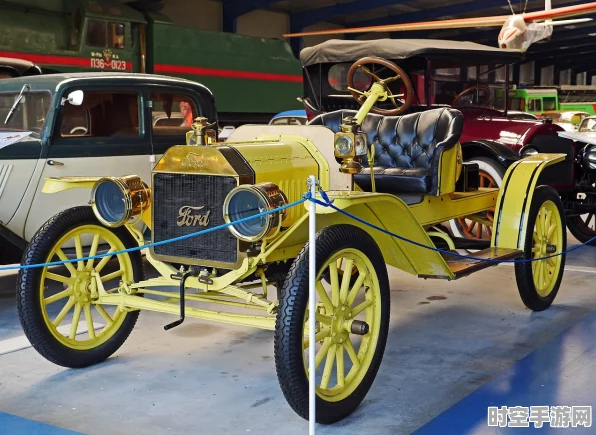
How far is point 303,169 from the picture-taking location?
12.3 feet

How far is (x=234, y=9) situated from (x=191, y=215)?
17231 millimetres

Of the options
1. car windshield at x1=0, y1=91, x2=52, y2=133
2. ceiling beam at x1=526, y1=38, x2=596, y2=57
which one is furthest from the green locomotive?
ceiling beam at x1=526, y1=38, x2=596, y2=57

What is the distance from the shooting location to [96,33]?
12.0 m

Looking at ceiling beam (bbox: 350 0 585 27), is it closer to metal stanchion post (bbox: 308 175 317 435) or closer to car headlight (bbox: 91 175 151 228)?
car headlight (bbox: 91 175 151 228)

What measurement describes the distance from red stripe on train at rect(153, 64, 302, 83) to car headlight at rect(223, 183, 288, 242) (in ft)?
33.7

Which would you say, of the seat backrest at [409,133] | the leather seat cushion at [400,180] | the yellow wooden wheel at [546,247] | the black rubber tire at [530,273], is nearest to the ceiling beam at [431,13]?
the seat backrest at [409,133]

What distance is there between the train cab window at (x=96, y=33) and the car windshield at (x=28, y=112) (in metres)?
7.01

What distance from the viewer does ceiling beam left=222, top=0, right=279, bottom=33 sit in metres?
19.5

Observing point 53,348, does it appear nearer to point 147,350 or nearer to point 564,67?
point 147,350

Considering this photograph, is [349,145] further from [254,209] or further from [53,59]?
[53,59]

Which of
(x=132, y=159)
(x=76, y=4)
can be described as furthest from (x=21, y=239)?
(x=76, y=4)

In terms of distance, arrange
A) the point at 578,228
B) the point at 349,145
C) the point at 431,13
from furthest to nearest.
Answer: the point at 431,13 < the point at 578,228 < the point at 349,145

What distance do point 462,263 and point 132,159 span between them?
258cm

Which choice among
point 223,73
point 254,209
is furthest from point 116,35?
point 254,209
